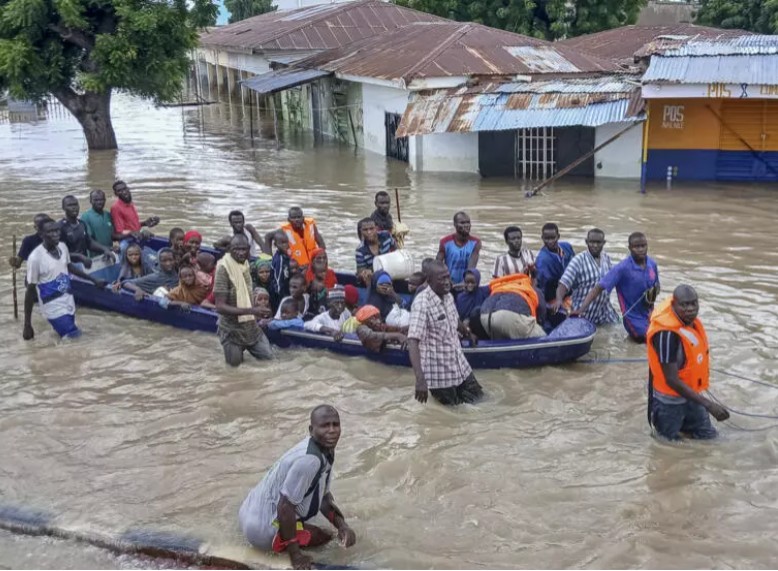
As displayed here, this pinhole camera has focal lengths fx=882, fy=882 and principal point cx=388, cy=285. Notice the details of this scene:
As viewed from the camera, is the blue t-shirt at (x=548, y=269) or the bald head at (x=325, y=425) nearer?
the bald head at (x=325, y=425)

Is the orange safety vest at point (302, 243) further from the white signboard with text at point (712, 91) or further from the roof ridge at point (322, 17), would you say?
the roof ridge at point (322, 17)

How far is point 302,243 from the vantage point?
403 inches

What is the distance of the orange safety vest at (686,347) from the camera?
6.09 meters

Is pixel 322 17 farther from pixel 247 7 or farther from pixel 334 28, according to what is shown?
pixel 247 7

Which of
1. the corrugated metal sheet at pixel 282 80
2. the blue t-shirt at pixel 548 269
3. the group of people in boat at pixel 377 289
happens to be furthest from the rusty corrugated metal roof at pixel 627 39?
the group of people in boat at pixel 377 289

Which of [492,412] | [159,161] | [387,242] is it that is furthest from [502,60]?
[492,412]

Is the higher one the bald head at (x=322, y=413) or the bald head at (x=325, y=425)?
the bald head at (x=322, y=413)

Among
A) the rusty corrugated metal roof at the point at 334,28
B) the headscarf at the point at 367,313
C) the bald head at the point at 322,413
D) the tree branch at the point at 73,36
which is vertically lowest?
the headscarf at the point at 367,313

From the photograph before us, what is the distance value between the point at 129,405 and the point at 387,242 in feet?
10.8

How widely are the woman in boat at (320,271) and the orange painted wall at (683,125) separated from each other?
452 inches

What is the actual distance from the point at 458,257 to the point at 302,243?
195 cm

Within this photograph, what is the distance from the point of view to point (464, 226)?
9.25 meters

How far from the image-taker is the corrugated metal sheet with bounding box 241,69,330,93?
23844 millimetres

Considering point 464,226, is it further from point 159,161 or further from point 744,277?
point 159,161
